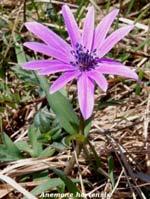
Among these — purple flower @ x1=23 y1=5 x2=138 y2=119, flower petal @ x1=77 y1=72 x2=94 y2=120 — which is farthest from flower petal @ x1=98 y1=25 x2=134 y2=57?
flower petal @ x1=77 y1=72 x2=94 y2=120

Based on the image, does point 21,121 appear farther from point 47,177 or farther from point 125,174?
point 125,174

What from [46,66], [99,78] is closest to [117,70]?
[99,78]

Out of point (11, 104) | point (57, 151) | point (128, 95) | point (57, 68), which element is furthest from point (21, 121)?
point (57, 68)

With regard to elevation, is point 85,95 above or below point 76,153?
above

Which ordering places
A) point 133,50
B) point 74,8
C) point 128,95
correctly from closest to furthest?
point 128,95, point 133,50, point 74,8

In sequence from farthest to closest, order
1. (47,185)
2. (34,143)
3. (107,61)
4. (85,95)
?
(34,143) → (47,185) → (107,61) → (85,95)

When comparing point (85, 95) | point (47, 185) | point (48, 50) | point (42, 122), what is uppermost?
point (48, 50)

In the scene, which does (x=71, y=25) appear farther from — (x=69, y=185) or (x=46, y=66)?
(x=69, y=185)

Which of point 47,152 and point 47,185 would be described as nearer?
point 47,185

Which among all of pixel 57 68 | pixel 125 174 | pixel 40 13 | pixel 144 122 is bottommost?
pixel 125 174
